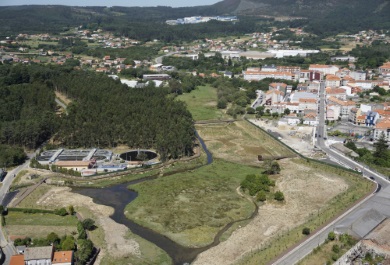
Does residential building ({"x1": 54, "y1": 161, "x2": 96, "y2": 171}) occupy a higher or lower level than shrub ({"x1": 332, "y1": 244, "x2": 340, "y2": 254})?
lower

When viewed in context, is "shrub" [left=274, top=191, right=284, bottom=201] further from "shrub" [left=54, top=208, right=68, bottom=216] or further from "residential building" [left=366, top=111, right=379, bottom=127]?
"residential building" [left=366, top=111, right=379, bottom=127]

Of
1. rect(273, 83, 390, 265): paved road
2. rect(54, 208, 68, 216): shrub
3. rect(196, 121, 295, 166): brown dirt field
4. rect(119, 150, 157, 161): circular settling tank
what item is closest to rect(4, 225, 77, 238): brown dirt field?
rect(54, 208, 68, 216): shrub

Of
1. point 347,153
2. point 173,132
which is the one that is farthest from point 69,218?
point 347,153

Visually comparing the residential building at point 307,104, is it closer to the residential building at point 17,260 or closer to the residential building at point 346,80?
the residential building at point 346,80

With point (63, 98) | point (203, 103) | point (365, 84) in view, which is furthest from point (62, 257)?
point (365, 84)

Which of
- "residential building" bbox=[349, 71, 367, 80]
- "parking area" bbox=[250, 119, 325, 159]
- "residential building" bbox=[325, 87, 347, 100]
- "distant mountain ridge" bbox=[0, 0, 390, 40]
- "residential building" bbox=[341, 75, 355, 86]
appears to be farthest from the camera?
"distant mountain ridge" bbox=[0, 0, 390, 40]

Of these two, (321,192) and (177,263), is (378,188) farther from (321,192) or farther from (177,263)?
(177,263)

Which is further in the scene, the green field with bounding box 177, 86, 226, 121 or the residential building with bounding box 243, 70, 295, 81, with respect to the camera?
the residential building with bounding box 243, 70, 295, 81

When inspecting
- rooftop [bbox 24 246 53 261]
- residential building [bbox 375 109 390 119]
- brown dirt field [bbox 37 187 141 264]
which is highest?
rooftop [bbox 24 246 53 261]
